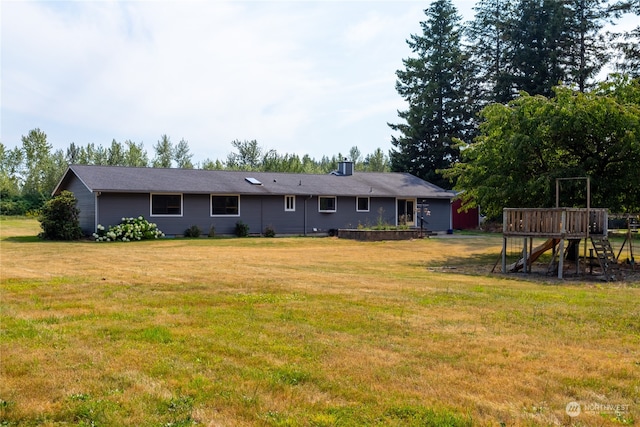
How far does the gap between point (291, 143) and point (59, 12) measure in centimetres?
4421

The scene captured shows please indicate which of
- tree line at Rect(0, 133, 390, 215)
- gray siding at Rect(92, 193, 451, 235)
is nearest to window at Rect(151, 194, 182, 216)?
gray siding at Rect(92, 193, 451, 235)

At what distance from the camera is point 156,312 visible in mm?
7219

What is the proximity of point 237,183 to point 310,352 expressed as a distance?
911 inches

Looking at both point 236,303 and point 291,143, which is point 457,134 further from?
point 236,303

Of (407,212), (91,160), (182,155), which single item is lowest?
(407,212)

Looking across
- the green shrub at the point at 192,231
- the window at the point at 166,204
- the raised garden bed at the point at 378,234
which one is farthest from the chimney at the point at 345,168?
the window at the point at 166,204

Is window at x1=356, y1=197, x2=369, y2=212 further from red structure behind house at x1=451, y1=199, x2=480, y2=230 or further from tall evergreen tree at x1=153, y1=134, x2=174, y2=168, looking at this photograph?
tall evergreen tree at x1=153, y1=134, x2=174, y2=168

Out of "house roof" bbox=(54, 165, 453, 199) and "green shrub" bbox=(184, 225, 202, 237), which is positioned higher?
"house roof" bbox=(54, 165, 453, 199)

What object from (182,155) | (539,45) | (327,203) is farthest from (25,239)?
(182,155)

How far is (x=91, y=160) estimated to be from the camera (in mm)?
62781

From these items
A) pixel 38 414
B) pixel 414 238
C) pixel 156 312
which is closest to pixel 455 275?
pixel 156 312

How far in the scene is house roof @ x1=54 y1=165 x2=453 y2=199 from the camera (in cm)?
2452

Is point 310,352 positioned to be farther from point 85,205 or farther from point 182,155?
point 182,155

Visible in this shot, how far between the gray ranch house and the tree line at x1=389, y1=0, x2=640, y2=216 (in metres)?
4.34
